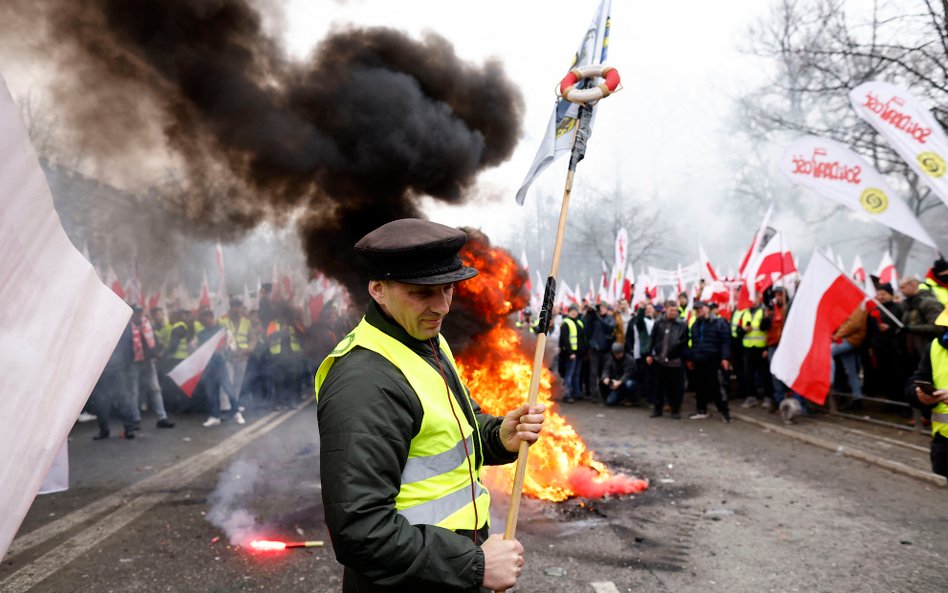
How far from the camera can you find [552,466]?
20.5ft

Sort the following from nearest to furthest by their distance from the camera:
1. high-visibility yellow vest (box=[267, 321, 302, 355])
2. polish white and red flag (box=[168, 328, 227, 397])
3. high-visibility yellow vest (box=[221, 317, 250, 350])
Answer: polish white and red flag (box=[168, 328, 227, 397]), high-visibility yellow vest (box=[221, 317, 250, 350]), high-visibility yellow vest (box=[267, 321, 302, 355])

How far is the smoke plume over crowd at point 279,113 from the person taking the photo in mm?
7227

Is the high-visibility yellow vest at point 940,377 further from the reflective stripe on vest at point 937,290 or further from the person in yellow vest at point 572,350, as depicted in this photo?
the person in yellow vest at point 572,350

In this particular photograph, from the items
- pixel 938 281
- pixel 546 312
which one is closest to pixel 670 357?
pixel 938 281

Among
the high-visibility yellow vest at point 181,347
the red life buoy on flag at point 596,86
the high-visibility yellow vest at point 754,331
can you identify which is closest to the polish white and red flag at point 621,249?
the high-visibility yellow vest at point 754,331

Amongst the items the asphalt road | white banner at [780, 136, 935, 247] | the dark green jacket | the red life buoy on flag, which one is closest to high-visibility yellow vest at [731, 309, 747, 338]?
the asphalt road

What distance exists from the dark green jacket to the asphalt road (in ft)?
8.54

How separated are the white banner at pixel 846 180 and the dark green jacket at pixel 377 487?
6.86 m

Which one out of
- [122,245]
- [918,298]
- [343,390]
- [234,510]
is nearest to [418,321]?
[343,390]

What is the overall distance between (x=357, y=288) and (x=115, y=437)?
441cm

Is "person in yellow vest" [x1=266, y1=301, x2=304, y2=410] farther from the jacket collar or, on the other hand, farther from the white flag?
the jacket collar

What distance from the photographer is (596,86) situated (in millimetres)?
2691

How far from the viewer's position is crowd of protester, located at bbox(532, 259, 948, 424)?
27.9ft

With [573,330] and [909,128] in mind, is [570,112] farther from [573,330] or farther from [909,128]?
[573,330]
